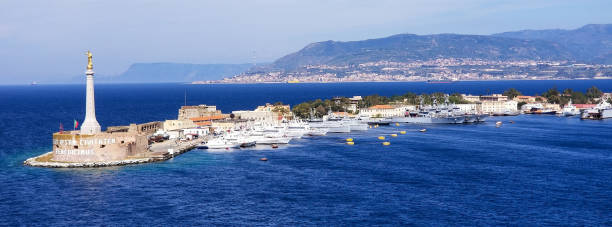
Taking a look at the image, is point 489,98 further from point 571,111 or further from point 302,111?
point 302,111

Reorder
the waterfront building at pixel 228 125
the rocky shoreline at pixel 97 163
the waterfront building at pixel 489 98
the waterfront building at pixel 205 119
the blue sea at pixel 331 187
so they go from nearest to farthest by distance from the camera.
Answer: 1. the blue sea at pixel 331 187
2. the rocky shoreline at pixel 97 163
3. the waterfront building at pixel 228 125
4. the waterfront building at pixel 205 119
5. the waterfront building at pixel 489 98

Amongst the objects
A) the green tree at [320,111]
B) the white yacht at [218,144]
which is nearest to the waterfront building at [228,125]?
the white yacht at [218,144]

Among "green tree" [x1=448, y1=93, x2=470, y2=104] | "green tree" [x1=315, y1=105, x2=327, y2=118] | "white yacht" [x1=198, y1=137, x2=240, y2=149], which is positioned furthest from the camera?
"green tree" [x1=448, y1=93, x2=470, y2=104]

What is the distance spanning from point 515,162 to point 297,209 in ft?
93.5

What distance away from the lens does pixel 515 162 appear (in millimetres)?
61906

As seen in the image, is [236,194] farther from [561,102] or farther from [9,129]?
[561,102]

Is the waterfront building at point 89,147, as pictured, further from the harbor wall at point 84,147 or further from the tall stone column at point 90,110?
the tall stone column at point 90,110

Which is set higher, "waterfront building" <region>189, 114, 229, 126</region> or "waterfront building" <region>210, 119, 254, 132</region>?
"waterfront building" <region>189, 114, 229, 126</region>

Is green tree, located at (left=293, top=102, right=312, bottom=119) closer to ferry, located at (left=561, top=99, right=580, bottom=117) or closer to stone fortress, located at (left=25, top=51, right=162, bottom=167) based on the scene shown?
stone fortress, located at (left=25, top=51, right=162, bottom=167)

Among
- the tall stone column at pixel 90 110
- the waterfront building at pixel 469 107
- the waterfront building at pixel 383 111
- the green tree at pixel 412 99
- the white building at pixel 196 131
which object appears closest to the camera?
the tall stone column at pixel 90 110

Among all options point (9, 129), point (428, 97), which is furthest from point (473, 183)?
point (428, 97)

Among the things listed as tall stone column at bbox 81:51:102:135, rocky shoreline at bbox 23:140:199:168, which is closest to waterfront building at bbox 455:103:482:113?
rocky shoreline at bbox 23:140:199:168

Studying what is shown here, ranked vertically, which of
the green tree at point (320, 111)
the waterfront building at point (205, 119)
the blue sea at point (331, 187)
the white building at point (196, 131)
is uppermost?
the green tree at point (320, 111)

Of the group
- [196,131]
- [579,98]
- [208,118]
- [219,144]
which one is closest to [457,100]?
[579,98]
